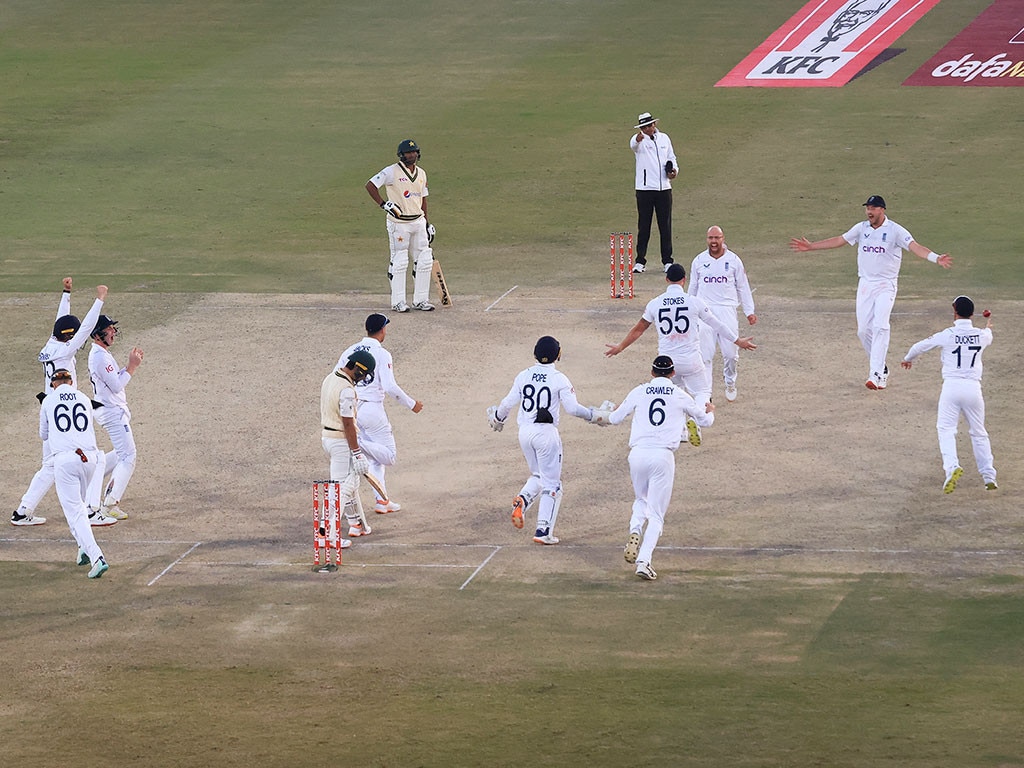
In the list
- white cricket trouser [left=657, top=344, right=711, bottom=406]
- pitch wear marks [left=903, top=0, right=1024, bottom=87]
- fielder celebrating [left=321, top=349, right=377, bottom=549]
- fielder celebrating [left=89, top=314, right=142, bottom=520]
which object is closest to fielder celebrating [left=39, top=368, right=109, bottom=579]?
fielder celebrating [left=89, top=314, right=142, bottom=520]

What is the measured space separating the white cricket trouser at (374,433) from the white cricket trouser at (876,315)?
265 inches

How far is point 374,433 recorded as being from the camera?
17.6 meters

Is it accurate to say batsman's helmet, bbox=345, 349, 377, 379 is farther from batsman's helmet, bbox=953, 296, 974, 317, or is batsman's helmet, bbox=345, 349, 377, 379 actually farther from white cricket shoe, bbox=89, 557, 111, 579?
batsman's helmet, bbox=953, 296, 974, 317

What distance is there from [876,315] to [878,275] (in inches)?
22.4

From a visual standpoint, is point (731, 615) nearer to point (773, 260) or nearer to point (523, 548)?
point (523, 548)

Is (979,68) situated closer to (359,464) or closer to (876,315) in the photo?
(876,315)

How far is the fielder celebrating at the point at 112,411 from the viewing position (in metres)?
17.6

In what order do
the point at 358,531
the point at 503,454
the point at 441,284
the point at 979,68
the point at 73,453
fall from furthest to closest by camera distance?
the point at 979,68 < the point at 441,284 < the point at 503,454 < the point at 358,531 < the point at 73,453

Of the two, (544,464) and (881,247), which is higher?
(881,247)

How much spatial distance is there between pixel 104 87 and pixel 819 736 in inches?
1191

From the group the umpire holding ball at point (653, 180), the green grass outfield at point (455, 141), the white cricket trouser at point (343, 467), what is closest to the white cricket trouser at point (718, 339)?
the white cricket trouser at point (343, 467)

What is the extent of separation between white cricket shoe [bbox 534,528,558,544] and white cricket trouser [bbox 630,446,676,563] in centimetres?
109

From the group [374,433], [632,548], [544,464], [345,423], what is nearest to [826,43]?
[374,433]

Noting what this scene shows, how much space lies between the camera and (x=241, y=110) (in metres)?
37.6
